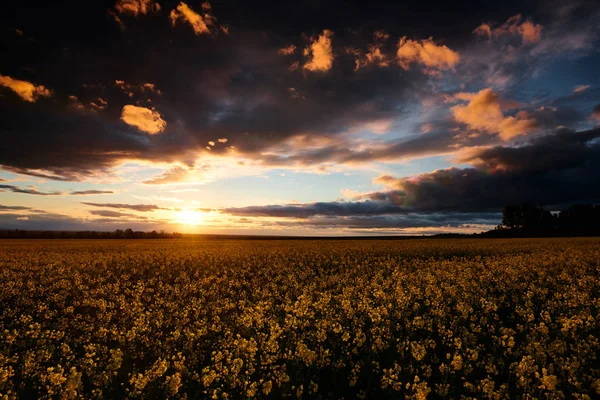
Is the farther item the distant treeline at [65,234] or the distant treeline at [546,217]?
the distant treeline at [546,217]

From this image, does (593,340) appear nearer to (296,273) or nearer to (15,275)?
(296,273)

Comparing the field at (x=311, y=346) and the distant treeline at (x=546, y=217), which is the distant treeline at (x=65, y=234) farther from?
the distant treeline at (x=546, y=217)

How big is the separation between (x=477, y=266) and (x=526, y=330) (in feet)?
46.3

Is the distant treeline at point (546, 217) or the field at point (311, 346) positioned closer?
the field at point (311, 346)

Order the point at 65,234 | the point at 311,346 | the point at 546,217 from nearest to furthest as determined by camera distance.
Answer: the point at 311,346
the point at 65,234
the point at 546,217

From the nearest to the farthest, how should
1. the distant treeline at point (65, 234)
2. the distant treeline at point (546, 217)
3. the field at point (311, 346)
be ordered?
the field at point (311, 346) < the distant treeline at point (65, 234) < the distant treeline at point (546, 217)

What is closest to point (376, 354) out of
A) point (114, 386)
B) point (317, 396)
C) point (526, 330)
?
point (317, 396)

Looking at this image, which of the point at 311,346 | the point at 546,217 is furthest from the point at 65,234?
the point at 546,217

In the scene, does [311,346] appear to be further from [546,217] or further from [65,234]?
[546,217]

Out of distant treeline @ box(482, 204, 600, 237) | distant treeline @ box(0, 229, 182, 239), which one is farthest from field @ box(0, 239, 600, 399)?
distant treeline @ box(482, 204, 600, 237)

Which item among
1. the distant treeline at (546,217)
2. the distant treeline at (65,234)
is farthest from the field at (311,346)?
the distant treeline at (546,217)

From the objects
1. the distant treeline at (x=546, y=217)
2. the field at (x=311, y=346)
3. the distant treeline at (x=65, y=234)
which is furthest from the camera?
the distant treeline at (x=546, y=217)

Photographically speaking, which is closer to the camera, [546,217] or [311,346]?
[311,346]

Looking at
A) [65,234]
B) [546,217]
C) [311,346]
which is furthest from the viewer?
[546,217]
